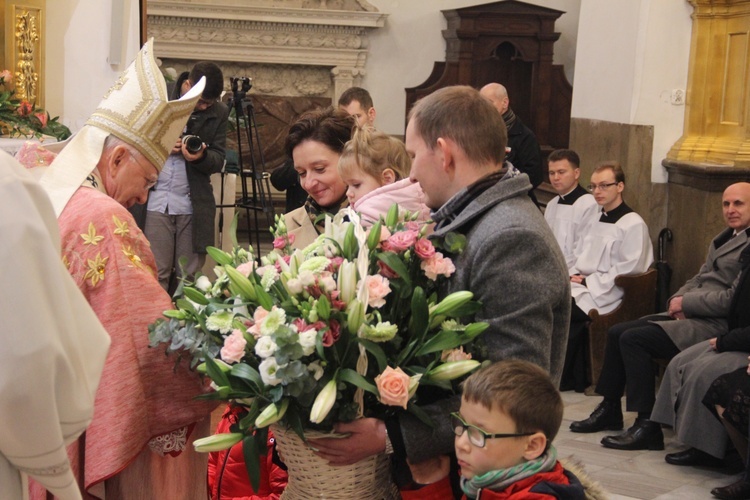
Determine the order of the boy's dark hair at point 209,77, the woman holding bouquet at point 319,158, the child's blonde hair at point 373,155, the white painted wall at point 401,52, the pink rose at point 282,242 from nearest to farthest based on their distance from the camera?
the pink rose at point 282,242 < the child's blonde hair at point 373,155 < the woman holding bouquet at point 319,158 < the boy's dark hair at point 209,77 < the white painted wall at point 401,52

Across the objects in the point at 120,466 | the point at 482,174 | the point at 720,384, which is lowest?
the point at 720,384

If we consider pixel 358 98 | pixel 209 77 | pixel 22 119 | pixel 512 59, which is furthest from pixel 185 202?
pixel 512 59

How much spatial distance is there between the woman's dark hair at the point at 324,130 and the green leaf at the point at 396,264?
1.05m

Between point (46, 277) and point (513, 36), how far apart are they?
9866mm

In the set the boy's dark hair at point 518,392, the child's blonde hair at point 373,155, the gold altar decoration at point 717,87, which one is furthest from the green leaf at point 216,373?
the gold altar decoration at point 717,87

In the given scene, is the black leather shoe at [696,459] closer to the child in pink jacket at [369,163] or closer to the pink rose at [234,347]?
the child in pink jacket at [369,163]

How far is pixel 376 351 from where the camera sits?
1.95 metres

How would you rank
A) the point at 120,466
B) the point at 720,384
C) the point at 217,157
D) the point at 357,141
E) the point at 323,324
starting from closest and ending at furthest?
the point at 323,324, the point at 120,466, the point at 357,141, the point at 720,384, the point at 217,157

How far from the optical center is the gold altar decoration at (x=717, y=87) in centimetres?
667

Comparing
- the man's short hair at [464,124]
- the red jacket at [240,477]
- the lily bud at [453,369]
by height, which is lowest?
the red jacket at [240,477]

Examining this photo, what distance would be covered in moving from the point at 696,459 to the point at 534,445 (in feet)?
10.4


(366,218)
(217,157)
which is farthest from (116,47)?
(366,218)

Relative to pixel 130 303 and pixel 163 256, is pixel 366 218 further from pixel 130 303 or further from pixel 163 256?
pixel 163 256

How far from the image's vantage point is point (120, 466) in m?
2.37
